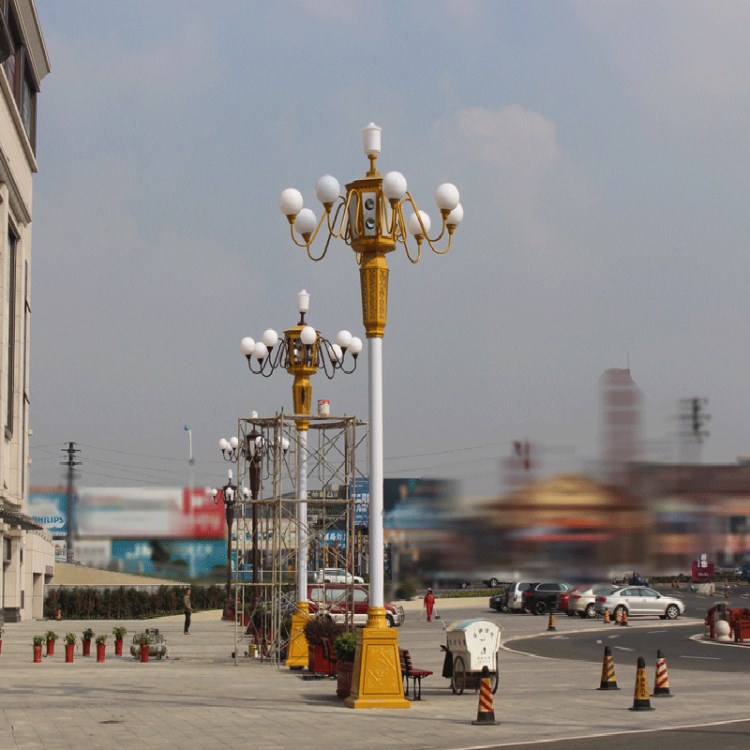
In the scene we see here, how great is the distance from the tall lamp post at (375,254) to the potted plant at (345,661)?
1361mm

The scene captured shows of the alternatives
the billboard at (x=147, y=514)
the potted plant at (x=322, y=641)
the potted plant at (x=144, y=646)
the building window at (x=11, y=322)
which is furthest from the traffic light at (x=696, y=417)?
the billboard at (x=147, y=514)

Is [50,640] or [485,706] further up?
[50,640]

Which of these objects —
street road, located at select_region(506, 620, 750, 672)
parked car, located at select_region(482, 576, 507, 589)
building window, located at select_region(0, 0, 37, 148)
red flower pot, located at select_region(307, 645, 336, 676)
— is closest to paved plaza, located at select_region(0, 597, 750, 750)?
red flower pot, located at select_region(307, 645, 336, 676)

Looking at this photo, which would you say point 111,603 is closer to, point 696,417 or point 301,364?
point 301,364

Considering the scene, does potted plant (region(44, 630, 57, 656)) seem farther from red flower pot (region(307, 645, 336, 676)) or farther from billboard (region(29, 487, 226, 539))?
billboard (region(29, 487, 226, 539))

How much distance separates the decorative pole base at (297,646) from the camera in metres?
29.0

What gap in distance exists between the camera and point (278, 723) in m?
18.4

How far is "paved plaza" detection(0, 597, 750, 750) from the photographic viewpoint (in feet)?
55.1

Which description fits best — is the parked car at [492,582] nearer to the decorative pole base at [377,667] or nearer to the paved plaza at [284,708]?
the paved plaza at [284,708]

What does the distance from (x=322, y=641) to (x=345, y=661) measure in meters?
4.56

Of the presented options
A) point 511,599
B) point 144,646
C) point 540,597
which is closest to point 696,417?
point 144,646

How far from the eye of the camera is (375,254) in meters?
19.8

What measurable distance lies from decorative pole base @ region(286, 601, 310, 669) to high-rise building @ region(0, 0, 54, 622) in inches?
1230

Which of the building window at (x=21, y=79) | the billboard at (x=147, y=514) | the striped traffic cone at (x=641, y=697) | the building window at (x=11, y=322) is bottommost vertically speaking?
the striped traffic cone at (x=641, y=697)
